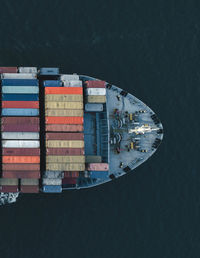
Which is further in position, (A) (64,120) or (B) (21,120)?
(A) (64,120)

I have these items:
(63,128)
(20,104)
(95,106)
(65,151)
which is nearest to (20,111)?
(20,104)

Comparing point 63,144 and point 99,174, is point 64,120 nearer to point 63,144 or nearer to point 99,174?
point 63,144

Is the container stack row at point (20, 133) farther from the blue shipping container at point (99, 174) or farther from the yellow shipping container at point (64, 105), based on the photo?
the blue shipping container at point (99, 174)

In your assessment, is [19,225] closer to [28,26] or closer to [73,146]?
[73,146]

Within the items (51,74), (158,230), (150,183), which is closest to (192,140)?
(150,183)

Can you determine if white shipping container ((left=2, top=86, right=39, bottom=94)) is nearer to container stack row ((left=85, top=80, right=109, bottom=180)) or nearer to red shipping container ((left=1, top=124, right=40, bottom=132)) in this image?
red shipping container ((left=1, top=124, right=40, bottom=132))

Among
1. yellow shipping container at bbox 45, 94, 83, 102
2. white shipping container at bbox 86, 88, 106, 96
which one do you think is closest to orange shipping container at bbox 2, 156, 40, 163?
yellow shipping container at bbox 45, 94, 83, 102
